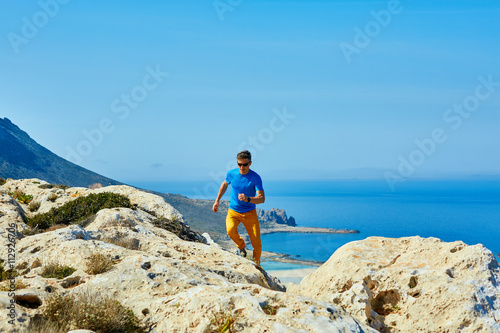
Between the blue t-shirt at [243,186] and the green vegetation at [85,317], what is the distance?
19.5ft

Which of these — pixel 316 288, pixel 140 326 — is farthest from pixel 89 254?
pixel 316 288

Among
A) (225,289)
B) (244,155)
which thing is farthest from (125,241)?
(225,289)

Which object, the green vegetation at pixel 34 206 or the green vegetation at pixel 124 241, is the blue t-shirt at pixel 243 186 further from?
the green vegetation at pixel 34 206

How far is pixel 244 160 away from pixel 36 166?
633 ft

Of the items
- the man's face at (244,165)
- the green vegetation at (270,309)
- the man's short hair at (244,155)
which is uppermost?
the man's short hair at (244,155)

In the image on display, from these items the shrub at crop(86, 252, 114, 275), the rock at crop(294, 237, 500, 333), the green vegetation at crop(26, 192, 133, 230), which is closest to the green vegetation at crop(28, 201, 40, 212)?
the green vegetation at crop(26, 192, 133, 230)

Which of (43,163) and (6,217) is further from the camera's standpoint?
(43,163)

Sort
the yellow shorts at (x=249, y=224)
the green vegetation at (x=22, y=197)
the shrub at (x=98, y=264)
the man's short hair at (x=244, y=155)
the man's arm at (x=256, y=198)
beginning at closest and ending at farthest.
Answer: the shrub at (x=98, y=264) → the man's arm at (x=256, y=198) → the man's short hair at (x=244, y=155) → the yellow shorts at (x=249, y=224) → the green vegetation at (x=22, y=197)

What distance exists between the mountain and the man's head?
164 m

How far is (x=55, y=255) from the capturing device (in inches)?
321

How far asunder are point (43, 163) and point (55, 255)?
650 feet

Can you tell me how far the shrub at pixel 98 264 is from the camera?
7.05 meters

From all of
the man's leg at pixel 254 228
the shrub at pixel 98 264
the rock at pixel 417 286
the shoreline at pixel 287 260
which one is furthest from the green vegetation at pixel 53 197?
the shoreline at pixel 287 260

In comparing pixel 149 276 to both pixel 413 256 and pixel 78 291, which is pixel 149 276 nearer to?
pixel 78 291
